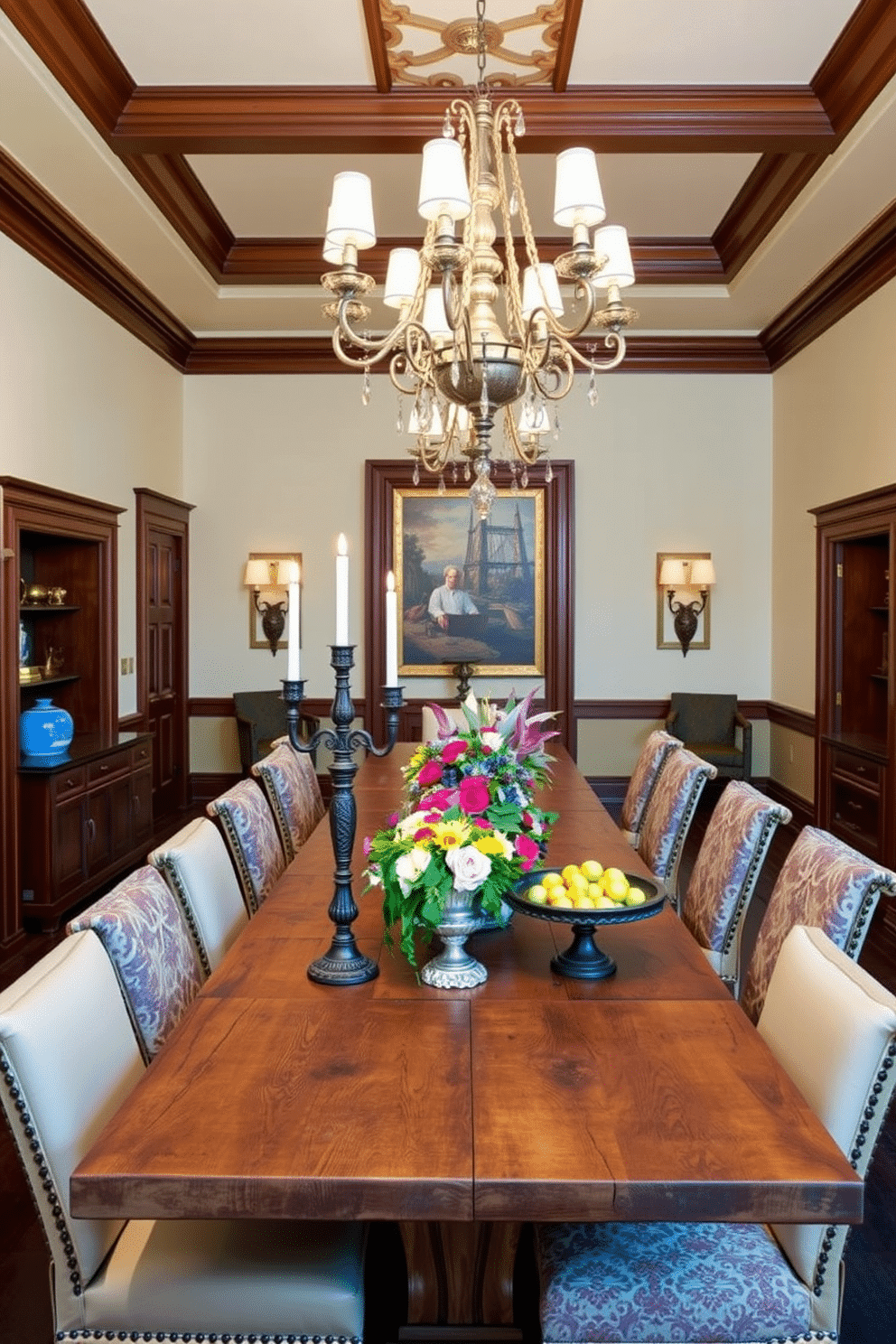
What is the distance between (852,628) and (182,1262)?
5.71 meters

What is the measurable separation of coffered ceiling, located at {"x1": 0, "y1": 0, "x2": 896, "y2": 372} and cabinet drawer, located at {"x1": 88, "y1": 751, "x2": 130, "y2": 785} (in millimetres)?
2721

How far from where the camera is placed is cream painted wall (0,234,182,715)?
4.95 m

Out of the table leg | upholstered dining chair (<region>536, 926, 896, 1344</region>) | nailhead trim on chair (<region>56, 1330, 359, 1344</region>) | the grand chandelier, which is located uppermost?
the grand chandelier

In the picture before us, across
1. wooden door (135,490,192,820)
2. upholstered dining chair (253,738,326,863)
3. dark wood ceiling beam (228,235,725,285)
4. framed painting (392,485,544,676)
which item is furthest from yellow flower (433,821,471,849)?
framed painting (392,485,544,676)

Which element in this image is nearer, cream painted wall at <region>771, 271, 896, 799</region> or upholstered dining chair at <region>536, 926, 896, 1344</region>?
upholstered dining chair at <region>536, 926, 896, 1344</region>

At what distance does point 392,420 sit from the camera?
787 cm

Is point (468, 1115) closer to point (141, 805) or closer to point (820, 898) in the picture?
point (820, 898)

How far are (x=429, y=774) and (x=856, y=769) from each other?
4.16 meters

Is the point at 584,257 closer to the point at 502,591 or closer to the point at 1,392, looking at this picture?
Answer: the point at 1,392

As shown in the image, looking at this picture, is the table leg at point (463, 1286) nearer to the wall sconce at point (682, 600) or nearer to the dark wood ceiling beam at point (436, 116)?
the dark wood ceiling beam at point (436, 116)

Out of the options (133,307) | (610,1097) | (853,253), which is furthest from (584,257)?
(133,307)

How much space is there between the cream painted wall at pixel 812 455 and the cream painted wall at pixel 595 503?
271mm

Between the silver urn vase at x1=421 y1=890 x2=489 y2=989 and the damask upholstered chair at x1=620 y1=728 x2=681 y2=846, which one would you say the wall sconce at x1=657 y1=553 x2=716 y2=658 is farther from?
the silver urn vase at x1=421 y1=890 x2=489 y2=989

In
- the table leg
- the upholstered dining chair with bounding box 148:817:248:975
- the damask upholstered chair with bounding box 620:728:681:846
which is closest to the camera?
the table leg
